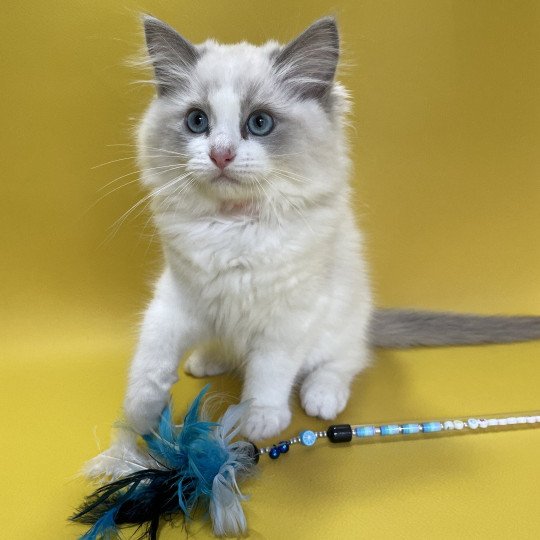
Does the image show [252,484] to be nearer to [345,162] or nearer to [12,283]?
[345,162]

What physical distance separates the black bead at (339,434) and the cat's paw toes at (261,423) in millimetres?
123

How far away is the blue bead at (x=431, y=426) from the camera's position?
4.64 ft

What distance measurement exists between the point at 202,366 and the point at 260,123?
0.78m

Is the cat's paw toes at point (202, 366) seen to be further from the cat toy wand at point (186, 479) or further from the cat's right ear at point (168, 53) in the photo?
the cat's right ear at point (168, 53)

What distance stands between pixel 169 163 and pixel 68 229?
77cm

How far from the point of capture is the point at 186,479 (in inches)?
47.5

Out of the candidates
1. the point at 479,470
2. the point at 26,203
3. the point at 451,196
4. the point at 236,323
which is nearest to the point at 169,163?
the point at 236,323

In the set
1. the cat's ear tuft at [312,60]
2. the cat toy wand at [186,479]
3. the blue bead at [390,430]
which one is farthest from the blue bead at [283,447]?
the cat's ear tuft at [312,60]

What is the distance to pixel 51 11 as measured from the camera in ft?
5.69

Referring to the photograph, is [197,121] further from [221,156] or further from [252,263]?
[252,263]

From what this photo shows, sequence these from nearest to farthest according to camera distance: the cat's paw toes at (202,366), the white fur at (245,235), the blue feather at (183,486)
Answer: the blue feather at (183,486)
the white fur at (245,235)
the cat's paw toes at (202,366)

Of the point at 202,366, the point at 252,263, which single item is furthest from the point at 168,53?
the point at 202,366

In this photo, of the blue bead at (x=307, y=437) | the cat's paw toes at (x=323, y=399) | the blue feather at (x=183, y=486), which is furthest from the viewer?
the cat's paw toes at (x=323, y=399)

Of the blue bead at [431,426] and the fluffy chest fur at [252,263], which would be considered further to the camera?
the blue bead at [431,426]
